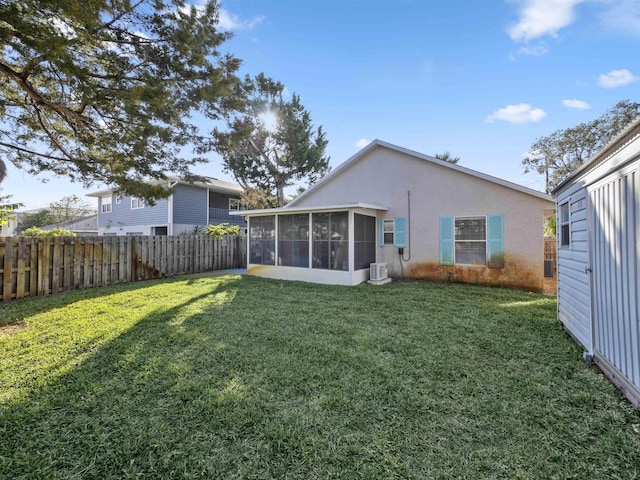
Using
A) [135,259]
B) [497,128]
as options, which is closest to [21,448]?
[135,259]

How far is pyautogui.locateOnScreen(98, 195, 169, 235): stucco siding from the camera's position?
16.4 m

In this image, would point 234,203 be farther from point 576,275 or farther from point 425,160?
point 576,275

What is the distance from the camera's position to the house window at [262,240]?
1044 centimetres

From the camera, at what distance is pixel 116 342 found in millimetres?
4047

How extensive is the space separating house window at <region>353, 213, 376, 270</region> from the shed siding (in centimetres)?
509

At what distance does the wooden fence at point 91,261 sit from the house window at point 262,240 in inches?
100

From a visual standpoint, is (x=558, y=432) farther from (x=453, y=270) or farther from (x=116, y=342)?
(x=453, y=270)

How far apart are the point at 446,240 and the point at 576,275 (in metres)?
5.05

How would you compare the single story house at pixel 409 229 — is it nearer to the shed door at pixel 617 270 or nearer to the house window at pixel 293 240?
the house window at pixel 293 240

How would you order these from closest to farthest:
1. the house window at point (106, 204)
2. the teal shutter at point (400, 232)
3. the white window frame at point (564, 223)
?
the white window frame at point (564, 223) → the teal shutter at point (400, 232) → the house window at point (106, 204)

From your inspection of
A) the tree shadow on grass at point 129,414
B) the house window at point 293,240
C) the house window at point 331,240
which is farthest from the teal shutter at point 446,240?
the tree shadow on grass at point 129,414

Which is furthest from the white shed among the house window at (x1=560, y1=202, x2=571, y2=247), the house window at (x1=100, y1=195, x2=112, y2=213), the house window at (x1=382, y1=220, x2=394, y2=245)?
the house window at (x1=100, y1=195, x2=112, y2=213)

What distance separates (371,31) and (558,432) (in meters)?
9.59

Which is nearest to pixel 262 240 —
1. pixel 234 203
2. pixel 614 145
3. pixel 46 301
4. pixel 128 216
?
pixel 46 301
